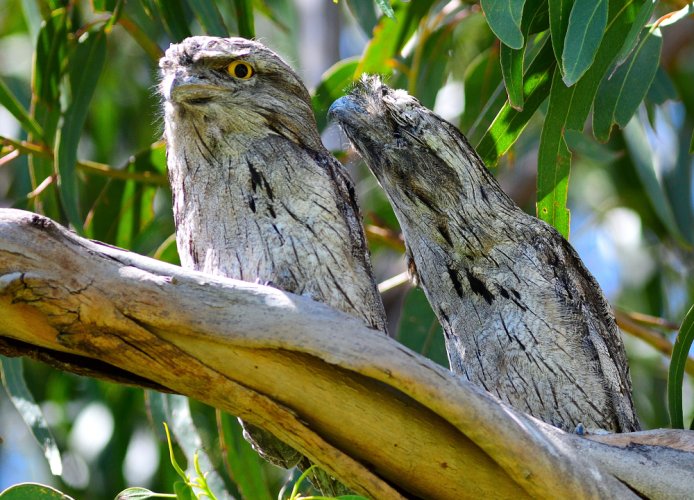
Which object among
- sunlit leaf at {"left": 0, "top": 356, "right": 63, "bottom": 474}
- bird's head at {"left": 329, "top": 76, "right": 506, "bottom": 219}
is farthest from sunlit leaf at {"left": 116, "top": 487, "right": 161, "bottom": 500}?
bird's head at {"left": 329, "top": 76, "right": 506, "bottom": 219}

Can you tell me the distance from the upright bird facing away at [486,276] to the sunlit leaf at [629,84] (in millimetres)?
559

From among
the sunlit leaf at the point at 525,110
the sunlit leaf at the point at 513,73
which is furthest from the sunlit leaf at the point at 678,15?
the sunlit leaf at the point at 513,73

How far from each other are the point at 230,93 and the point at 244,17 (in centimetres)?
126

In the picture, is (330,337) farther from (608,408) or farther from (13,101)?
(13,101)

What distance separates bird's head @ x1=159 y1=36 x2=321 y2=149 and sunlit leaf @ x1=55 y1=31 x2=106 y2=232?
1008 millimetres

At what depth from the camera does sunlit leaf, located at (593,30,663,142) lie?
142 inches

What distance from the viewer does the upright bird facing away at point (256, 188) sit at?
2920mm

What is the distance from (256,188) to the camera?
298cm

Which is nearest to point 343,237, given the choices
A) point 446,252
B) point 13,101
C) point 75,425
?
point 446,252

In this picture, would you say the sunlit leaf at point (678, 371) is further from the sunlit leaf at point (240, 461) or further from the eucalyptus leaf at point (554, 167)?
the sunlit leaf at point (240, 461)

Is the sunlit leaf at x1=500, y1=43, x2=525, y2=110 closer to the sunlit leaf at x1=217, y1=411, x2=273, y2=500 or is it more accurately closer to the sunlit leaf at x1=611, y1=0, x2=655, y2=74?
the sunlit leaf at x1=611, y1=0, x2=655, y2=74

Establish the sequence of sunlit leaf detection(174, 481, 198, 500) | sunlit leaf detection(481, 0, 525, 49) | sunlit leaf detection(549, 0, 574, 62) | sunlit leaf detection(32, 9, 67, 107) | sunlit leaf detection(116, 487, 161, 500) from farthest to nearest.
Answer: sunlit leaf detection(32, 9, 67, 107) → sunlit leaf detection(549, 0, 574, 62) → sunlit leaf detection(481, 0, 525, 49) → sunlit leaf detection(116, 487, 161, 500) → sunlit leaf detection(174, 481, 198, 500)

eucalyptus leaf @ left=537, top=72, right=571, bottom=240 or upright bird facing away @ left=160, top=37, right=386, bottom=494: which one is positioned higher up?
eucalyptus leaf @ left=537, top=72, right=571, bottom=240

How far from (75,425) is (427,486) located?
4.09 m
